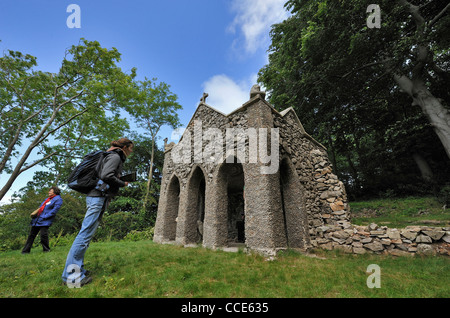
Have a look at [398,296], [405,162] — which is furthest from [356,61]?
[398,296]

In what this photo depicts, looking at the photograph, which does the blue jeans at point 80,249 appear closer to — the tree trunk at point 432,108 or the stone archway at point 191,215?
the stone archway at point 191,215

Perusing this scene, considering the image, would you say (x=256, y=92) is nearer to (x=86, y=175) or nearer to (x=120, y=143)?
(x=120, y=143)

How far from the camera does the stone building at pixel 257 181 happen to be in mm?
5449

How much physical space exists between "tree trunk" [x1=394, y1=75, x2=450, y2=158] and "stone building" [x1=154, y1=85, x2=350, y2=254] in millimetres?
5995

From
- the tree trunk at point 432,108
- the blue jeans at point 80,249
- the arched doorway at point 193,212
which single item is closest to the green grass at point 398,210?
the tree trunk at point 432,108

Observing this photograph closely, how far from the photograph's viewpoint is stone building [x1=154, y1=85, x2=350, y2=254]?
215 inches

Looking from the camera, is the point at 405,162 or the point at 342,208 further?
the point at 405,162

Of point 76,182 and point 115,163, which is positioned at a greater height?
point 115,163

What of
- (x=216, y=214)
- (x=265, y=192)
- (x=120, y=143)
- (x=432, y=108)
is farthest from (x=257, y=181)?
(x=432, y=108)

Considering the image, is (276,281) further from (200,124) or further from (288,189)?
(200,124)

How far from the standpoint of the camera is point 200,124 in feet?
28.0

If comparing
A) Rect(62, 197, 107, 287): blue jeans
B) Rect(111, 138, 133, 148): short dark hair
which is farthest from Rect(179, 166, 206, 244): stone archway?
Rect(62, 197, 107, 287): blue jeans
